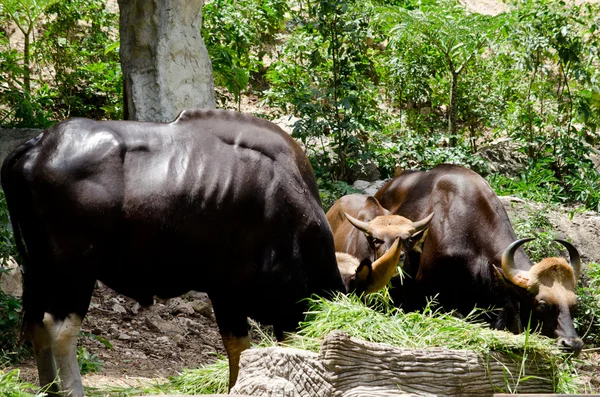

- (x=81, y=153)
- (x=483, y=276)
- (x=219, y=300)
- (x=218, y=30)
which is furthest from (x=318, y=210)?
(x=218, y=30)

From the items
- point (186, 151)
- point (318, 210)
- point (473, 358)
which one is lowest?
point (473, 358)

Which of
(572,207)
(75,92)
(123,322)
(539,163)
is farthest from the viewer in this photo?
(75,92)

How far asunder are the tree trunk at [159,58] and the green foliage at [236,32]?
1613mm

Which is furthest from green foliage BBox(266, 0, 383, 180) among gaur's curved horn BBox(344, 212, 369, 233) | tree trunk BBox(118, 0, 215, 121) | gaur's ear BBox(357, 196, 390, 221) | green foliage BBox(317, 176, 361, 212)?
gaur's curved horn BBox(344, 212, 369, 233)

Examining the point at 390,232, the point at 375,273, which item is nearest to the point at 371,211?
the point at 390,232

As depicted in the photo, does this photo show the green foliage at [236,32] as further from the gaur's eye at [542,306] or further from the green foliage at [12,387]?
the green foliage at [12,387]

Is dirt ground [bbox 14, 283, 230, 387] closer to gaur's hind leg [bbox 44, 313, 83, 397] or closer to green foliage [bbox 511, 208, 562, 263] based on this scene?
gaur's hind leg [bbox 44, 313, 83, 397]

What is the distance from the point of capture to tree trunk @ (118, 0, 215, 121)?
9.54 metres

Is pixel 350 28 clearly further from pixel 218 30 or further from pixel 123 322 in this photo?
pixel 123 322

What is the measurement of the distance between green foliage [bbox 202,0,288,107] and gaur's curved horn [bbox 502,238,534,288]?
18.2 ft

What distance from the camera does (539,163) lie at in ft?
39.1

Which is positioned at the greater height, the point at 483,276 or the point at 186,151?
the point at 186,151

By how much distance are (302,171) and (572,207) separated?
21.0 ft

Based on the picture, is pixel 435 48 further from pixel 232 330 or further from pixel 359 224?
pixel 232 330
